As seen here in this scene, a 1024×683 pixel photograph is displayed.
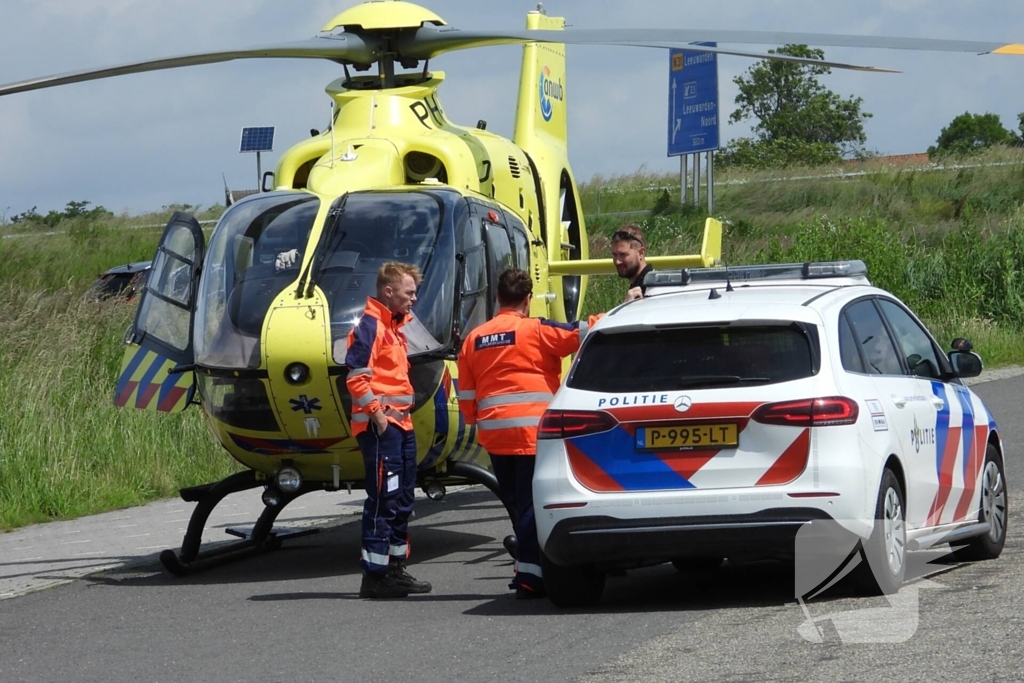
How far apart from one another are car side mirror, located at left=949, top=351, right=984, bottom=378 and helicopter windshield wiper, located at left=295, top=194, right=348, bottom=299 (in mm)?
4105

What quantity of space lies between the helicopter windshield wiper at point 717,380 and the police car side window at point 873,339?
725 mm

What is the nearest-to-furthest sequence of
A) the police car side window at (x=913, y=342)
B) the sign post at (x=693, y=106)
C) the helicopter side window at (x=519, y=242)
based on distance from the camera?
the police car side window at (x=913, y=342) < the helicopter side window at (x=519, y=242) < the sign post at (x=693, y=106)

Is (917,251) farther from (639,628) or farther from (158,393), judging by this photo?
(639,628)

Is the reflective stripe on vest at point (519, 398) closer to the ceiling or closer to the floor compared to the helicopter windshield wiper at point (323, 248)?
closer to the floor

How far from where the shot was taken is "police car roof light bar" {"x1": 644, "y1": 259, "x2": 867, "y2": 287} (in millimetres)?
9336

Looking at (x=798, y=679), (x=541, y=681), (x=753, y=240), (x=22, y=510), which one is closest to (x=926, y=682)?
(x=798, y=679)

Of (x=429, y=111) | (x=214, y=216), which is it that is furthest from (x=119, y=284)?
(x=214, y=216)

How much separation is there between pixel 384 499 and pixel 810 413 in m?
2.89

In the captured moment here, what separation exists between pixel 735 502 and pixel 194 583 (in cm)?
438

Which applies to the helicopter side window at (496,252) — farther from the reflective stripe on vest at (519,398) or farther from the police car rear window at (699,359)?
the police car rear window at (699,359)

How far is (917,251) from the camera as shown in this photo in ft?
108

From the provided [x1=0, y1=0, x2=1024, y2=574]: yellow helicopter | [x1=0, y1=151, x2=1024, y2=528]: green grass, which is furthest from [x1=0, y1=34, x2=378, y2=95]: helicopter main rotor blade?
[x1=0, y1=151, x2=1024, y2=528]: green grass

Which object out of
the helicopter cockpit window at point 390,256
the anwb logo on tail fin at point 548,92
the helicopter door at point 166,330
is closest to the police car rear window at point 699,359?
the helicopter cockpit window at point 390,256

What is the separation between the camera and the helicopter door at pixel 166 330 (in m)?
11.5
